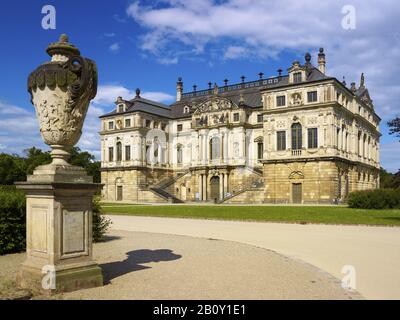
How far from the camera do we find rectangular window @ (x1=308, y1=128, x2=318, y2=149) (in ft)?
156

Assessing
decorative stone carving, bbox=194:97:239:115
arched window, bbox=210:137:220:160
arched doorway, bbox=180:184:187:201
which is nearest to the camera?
decorative stone carving, bbox=194:97:239:115

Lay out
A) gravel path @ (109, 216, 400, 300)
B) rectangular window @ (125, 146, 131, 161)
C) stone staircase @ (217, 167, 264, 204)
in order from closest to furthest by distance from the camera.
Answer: gravel path @ (109, 216, 400, 300)
stone staircase @ (217, 167, 264, 204)
rectangular window @ (125, 146, 131, 161)

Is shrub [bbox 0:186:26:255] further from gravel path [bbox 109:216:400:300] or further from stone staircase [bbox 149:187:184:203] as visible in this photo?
stone staircase [bbox 149:187:184:203]

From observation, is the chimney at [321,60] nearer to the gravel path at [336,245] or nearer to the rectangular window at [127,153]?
the rectangular window at [127,153]

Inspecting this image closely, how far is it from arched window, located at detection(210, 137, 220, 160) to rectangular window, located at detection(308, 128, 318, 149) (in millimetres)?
13427

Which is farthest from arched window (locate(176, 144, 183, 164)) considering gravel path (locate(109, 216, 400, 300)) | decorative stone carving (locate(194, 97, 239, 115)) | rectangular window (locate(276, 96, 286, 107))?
gravel path (locate(109, 216, 400, 300))

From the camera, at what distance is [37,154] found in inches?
3201

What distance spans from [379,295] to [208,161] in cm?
5043

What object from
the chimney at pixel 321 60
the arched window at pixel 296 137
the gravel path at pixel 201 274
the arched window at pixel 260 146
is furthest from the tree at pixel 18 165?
the gravel path at pixel 201 274

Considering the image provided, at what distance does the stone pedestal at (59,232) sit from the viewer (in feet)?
24.5

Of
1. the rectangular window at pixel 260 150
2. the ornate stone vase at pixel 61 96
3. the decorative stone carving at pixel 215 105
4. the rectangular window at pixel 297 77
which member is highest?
the rectangular window at pixel 297 77

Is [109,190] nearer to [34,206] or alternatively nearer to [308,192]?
[308,192]

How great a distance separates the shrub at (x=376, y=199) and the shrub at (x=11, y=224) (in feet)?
100
